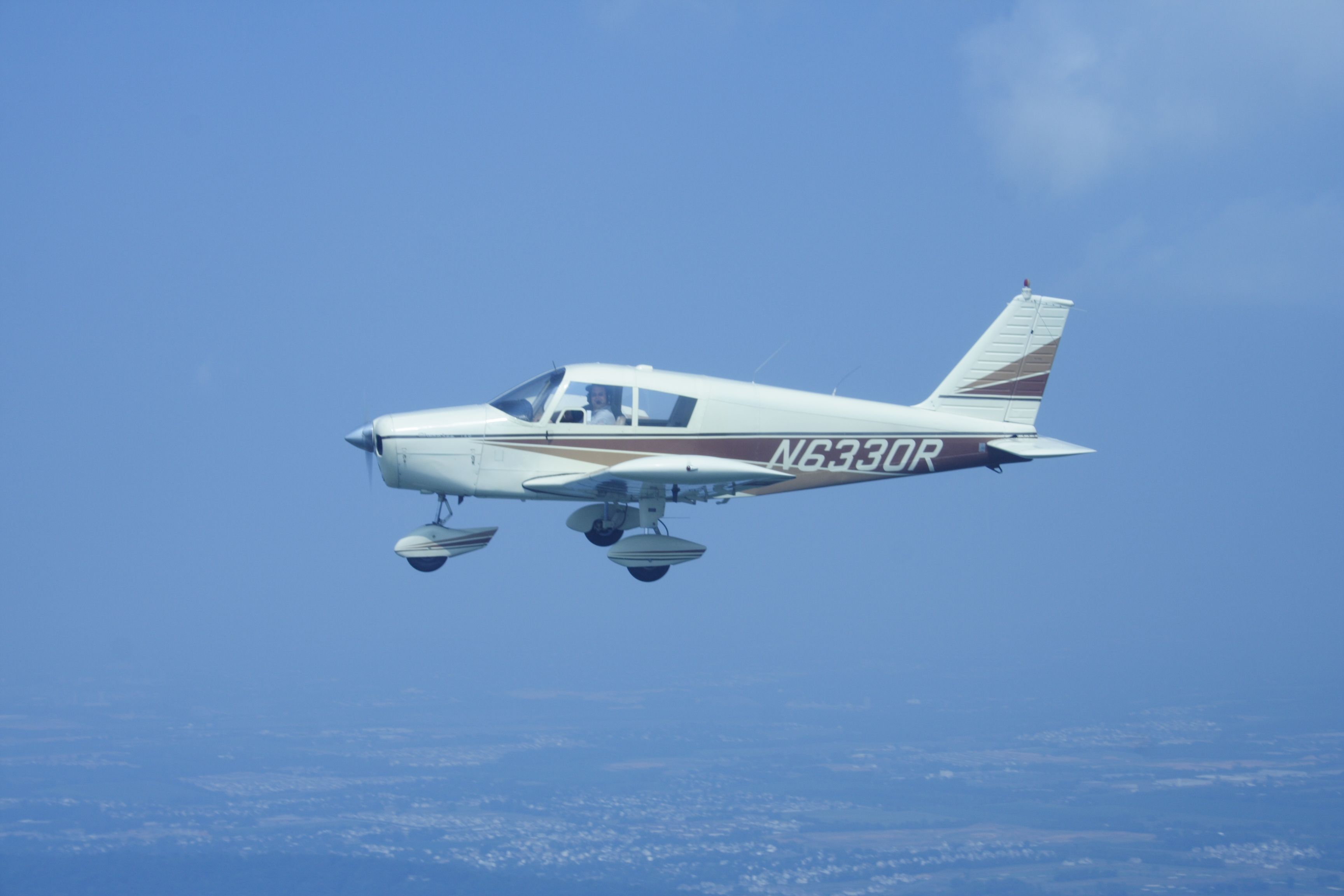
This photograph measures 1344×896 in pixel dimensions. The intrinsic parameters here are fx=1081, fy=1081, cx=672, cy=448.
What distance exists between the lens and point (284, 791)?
185m

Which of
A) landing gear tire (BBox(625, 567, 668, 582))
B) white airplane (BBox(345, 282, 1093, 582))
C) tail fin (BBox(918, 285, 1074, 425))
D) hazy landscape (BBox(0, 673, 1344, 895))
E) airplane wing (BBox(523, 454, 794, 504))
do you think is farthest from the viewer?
hazy landscape (BBox(0, 673, 1344, 895))

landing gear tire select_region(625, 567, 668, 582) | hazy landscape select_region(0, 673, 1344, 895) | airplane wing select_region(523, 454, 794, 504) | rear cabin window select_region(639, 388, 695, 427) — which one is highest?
hazy landscape select_region(0, 673, 1344, 895)

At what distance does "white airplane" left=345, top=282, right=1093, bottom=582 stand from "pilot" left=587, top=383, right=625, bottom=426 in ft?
0.05

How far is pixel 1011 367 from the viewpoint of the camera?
17578 millimetres

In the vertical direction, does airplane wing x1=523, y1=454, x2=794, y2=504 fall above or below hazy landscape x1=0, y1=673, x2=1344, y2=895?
below

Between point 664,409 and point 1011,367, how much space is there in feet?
19.4

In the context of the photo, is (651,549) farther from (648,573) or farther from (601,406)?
(601,406)

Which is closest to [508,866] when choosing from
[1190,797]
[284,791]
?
[284,791]

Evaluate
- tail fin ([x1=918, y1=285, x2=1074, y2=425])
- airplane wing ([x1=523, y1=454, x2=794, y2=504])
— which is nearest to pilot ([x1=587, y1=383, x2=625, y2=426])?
airplane wing ([x1=523, y1=454, x2=794, y2=504])

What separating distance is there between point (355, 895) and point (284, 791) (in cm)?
5045

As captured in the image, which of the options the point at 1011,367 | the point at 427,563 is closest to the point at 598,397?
the point at 427,563

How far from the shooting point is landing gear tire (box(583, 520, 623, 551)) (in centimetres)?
1753

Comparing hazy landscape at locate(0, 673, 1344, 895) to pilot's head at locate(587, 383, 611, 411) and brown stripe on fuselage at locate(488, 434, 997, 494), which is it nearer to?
brown stripe on fuselage at locate(488, 434, 997, 494)

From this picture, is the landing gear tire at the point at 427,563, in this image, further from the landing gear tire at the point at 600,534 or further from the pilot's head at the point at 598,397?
the pilot's head at the point at 598,397
